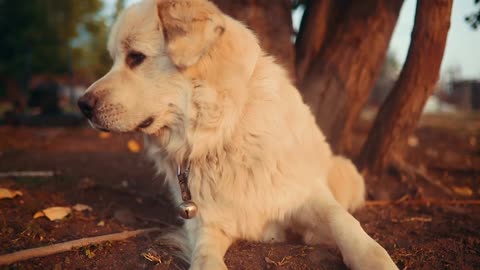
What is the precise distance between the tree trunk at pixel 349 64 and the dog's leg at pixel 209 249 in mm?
2018

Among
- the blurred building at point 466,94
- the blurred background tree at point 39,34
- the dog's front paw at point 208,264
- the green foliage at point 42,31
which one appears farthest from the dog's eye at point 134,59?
the blurred building at point 466,94

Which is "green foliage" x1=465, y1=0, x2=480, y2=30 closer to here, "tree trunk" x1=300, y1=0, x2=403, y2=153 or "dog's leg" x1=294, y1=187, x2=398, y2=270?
"tree trunk" x1=300, y1=0, x2=403, y2=153

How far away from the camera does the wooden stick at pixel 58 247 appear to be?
2.00 metres

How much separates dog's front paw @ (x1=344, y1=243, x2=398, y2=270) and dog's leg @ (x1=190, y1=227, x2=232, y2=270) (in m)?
0.67

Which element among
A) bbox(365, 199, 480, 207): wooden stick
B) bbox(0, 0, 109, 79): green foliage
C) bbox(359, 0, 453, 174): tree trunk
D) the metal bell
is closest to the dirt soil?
bbox(365, 199, 480, 207): wooden stick

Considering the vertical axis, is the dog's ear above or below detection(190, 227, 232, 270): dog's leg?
above

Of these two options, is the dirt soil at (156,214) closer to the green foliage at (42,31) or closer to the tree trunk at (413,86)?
the tree trunk at (413,86)

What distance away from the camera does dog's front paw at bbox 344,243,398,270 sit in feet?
6.36

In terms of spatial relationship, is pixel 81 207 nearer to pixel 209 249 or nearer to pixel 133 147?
pixel 209 249

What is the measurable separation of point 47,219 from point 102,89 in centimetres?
114

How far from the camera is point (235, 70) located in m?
2.29

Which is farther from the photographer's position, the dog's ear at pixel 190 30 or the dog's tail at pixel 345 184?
the dog's tail at pixel 345 184

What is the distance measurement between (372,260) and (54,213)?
216cm

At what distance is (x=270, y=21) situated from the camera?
12.0 feet
